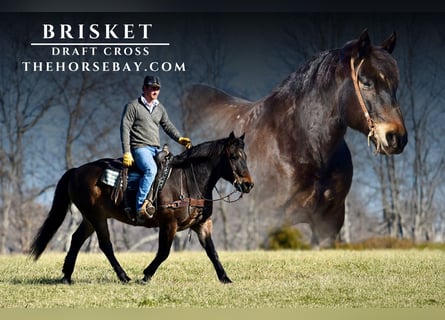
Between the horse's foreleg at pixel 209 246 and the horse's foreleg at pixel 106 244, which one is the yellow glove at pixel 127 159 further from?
the horse's foreleg at pixel 209 246

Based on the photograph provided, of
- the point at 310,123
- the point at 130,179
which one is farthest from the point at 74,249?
the point at 310,123

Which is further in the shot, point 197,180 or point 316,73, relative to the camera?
point 316,73

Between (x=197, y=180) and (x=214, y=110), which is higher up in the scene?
(x=214, y=110)

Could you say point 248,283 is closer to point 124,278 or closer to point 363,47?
point 124,278

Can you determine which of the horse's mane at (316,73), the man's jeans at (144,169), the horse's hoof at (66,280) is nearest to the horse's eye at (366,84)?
the horse's mane at (316,73)

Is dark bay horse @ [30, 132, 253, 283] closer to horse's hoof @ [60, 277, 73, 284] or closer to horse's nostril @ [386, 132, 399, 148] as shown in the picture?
horse's hoof @ [60, 277, 73, 284]

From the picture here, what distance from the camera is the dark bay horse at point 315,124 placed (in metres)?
8.27

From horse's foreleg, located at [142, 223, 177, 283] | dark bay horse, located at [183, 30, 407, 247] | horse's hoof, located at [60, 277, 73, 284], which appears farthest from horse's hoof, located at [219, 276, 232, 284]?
dark bay horse, located at [183, 30, 407, 247]

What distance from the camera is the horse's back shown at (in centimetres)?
941

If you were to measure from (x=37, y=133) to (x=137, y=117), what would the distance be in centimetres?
330

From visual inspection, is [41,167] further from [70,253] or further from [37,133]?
[70,253]

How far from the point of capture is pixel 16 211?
1128cm

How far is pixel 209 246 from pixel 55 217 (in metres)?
1.75

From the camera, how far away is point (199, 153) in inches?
284
